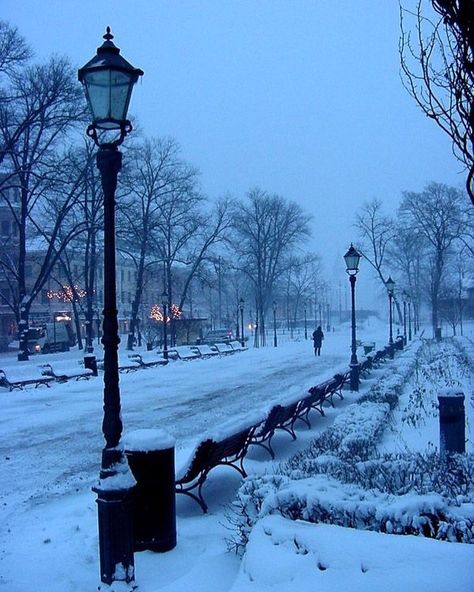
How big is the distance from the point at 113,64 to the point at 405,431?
8.05m

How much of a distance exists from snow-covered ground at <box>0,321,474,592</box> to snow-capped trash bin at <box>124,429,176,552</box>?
16 cm

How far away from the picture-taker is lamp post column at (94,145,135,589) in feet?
15.1

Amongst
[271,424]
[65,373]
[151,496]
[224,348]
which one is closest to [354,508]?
[151,496]

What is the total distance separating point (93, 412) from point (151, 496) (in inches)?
420

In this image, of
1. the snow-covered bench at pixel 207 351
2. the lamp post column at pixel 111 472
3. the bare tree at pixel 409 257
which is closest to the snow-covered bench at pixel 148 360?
the snow-covered bench at pixel 207 351

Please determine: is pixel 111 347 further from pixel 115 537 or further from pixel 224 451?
pixel 224 451

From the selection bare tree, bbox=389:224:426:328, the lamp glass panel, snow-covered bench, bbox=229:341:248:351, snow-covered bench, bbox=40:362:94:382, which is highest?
bare tree, bbox=389:224:426:328

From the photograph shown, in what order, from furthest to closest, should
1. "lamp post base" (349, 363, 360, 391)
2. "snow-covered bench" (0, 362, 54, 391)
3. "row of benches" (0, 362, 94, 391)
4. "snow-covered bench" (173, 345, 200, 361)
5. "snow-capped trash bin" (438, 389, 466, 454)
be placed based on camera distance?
1. "snow-covered bench" (173, 345, 200, 361)
2. "row of benches" (0, 362, 94, 391)
3. "snow-covered bench" (0, 362, 54, 391)
4. "lamp post base" (349, 363, 360, 391)
5. "snow-capped trash bin" (438, 389, 466, 454)

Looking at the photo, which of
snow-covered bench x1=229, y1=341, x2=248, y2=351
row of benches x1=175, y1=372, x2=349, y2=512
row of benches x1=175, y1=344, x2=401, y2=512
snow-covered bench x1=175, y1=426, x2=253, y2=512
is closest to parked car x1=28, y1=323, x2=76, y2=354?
snow-covered bench x1=229, y1=341, x2=248, y2=351

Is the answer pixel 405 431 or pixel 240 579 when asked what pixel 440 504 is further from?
pixel 405 431

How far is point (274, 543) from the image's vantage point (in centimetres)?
413

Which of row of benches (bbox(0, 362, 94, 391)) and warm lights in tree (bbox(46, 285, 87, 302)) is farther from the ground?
warm lights in tree (bbox(46, 285, 87, 302))

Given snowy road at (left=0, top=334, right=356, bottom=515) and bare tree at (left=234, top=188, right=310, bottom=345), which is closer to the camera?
snowy road at (left=0, top=334, right=356, bottom=515)

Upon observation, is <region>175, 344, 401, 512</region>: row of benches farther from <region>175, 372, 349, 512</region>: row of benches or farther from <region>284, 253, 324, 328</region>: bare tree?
<region>284, 253, 324, 328</region>: bare tree
